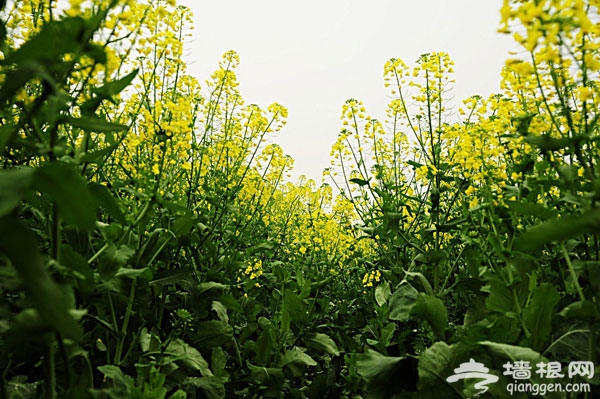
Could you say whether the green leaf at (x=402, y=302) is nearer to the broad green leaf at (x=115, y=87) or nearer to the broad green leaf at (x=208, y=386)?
the broad green leaf at (x=208, y=386)

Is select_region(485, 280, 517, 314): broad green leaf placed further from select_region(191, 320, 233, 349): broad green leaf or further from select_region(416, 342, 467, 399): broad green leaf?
select_region(191, 320, 233, 349): broad green leaf

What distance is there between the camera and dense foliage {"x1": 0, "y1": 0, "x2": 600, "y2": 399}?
117 cm

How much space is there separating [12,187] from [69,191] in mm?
105

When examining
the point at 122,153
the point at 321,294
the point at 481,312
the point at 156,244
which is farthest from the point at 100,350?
the point at 321,294

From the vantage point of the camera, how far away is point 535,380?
200 centimetres

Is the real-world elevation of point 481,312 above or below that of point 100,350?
above

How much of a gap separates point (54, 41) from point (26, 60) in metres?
0.07

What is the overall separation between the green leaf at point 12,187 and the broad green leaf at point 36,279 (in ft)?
0.14

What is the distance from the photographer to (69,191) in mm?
882

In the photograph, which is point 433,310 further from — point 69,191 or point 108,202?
point 69,191

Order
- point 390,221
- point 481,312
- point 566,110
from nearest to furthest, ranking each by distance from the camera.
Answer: point 566,110
point 481,312
point 390,221

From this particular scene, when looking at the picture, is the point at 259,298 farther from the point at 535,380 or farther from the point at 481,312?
the point at 535,380

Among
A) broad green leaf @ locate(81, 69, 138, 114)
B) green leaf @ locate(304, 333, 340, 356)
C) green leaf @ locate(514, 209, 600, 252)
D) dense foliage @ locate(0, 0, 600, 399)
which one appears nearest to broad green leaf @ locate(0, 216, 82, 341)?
dense foliage @ locate(0, 0, 600, 399)

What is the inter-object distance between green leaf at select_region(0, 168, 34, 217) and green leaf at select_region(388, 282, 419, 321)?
2.59 m
